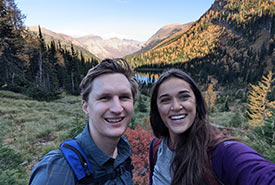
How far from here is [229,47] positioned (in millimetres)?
104375

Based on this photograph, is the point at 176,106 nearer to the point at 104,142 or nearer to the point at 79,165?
the point at 104,142

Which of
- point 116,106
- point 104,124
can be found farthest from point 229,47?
point 104,124

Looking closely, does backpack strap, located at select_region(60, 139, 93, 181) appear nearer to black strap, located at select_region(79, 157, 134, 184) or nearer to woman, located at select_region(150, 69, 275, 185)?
black strap, located at select_region(79, 157, 134, 184)

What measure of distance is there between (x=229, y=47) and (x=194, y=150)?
415 ft

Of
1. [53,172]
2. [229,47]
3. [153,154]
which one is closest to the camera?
[53,172]

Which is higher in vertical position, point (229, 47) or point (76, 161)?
point (229, 47)

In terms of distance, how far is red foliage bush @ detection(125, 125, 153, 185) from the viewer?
414 cm

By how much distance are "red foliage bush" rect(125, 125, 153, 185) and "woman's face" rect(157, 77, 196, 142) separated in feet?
10.0

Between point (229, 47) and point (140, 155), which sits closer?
point (140, 155)

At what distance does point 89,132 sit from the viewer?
1.42 meters

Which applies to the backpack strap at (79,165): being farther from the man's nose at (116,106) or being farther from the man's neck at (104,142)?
the man's nose at (116,106)

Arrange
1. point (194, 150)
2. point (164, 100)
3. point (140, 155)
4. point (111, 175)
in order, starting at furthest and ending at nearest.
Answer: point (140, 155) < point (164, 100) < point (194, 150) < point (111, 175)

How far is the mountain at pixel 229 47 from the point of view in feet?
247

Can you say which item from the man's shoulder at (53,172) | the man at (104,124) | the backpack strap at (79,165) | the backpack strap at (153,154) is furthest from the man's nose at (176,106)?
the man's shoulder at (53,172)
